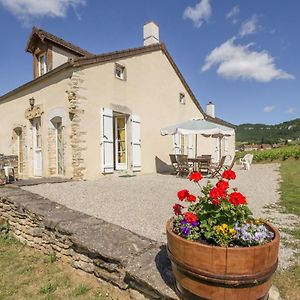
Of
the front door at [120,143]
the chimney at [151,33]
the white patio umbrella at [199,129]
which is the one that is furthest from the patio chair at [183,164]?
the chimney at [151,33]

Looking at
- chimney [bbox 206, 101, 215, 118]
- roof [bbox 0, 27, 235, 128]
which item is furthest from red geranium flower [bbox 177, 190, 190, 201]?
chimney [bbox 206, 101, 215, 118]

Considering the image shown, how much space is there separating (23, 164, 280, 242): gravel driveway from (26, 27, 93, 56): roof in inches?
231

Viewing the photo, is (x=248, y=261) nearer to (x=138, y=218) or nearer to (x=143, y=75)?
(x=138, y=218)

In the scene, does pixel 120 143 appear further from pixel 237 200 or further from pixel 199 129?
pixel 237 200

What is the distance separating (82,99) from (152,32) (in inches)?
254

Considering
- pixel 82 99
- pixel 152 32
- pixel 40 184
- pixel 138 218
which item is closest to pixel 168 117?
pixel 152 32

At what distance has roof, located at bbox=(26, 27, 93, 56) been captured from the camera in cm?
998

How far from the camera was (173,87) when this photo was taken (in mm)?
13469

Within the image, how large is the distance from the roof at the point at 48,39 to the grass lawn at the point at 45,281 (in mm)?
8525

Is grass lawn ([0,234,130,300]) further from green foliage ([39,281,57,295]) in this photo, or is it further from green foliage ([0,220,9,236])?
green foliage ([0,220,9,236])

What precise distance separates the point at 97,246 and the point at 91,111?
6.35m

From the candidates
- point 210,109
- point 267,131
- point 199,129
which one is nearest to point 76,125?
point 199,129

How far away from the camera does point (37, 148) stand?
1012 centimetres

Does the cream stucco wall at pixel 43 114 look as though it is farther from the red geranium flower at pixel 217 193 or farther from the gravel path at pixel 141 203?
the red geranium flower at pixel 217 193
